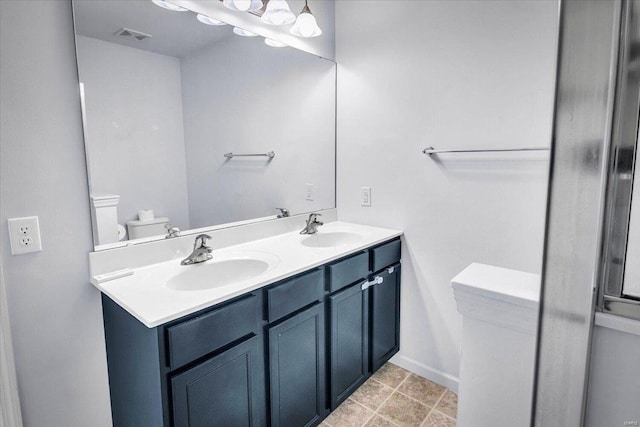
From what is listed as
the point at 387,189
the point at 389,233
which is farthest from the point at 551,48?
the point at 389,233

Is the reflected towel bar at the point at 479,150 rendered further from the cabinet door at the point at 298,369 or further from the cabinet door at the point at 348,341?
the cabinet door at the point at 298,369

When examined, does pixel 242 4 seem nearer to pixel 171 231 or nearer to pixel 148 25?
pixel 148 25

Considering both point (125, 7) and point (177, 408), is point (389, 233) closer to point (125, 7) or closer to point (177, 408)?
point (177, 408)

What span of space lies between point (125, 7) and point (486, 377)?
1.99 m

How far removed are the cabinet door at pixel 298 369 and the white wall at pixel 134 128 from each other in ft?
2.40

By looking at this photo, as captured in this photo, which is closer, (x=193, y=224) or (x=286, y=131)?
(x=193, y=224)

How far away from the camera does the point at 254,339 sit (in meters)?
1.29

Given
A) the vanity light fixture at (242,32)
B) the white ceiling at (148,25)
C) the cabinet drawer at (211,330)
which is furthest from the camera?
the vanity light fixture at (242,32)

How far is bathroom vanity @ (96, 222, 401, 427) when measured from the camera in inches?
42.6

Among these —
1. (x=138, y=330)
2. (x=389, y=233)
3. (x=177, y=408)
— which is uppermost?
(x=389, y=233)

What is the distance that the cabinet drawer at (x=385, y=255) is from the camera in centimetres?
192

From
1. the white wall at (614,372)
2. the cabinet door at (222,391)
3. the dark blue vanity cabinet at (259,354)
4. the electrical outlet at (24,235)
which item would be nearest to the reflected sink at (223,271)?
the dark blue vanity cabinet at (259,354)

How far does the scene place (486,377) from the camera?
116cm

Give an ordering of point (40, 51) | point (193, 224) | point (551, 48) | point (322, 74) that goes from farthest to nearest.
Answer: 1. point (322, 74)
2. point (193, 224)
3. point (551, 48)
4. point (40, 51)
